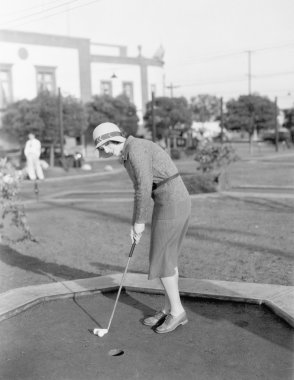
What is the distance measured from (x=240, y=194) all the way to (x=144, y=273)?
22.7 feet

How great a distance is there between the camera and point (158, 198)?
3926 millimetres

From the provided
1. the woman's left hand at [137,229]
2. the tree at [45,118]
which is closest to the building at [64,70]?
the tree at [45,118]

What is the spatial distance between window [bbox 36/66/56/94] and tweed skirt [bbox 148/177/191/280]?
1212 inches

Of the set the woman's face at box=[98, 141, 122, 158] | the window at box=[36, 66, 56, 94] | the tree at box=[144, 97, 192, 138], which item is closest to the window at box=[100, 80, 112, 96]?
the window at box=[36, 66, 56, 94]

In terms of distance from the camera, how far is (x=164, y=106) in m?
34.8

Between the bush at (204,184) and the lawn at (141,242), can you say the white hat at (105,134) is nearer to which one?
the lawn at (141,242)

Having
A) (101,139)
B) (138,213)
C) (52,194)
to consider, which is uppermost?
(101,139)

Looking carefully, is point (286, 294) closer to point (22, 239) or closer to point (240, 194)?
point (22, 239)

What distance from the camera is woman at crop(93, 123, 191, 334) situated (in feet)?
12.3

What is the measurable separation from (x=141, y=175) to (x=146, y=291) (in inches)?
66.5

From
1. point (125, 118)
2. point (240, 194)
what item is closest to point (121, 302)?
point (240, 194)

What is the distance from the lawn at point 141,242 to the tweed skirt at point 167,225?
180cm

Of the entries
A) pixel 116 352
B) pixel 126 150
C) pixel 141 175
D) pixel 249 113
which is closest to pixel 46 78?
pixel 249 113

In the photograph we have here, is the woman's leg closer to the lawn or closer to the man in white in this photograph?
the lawn
